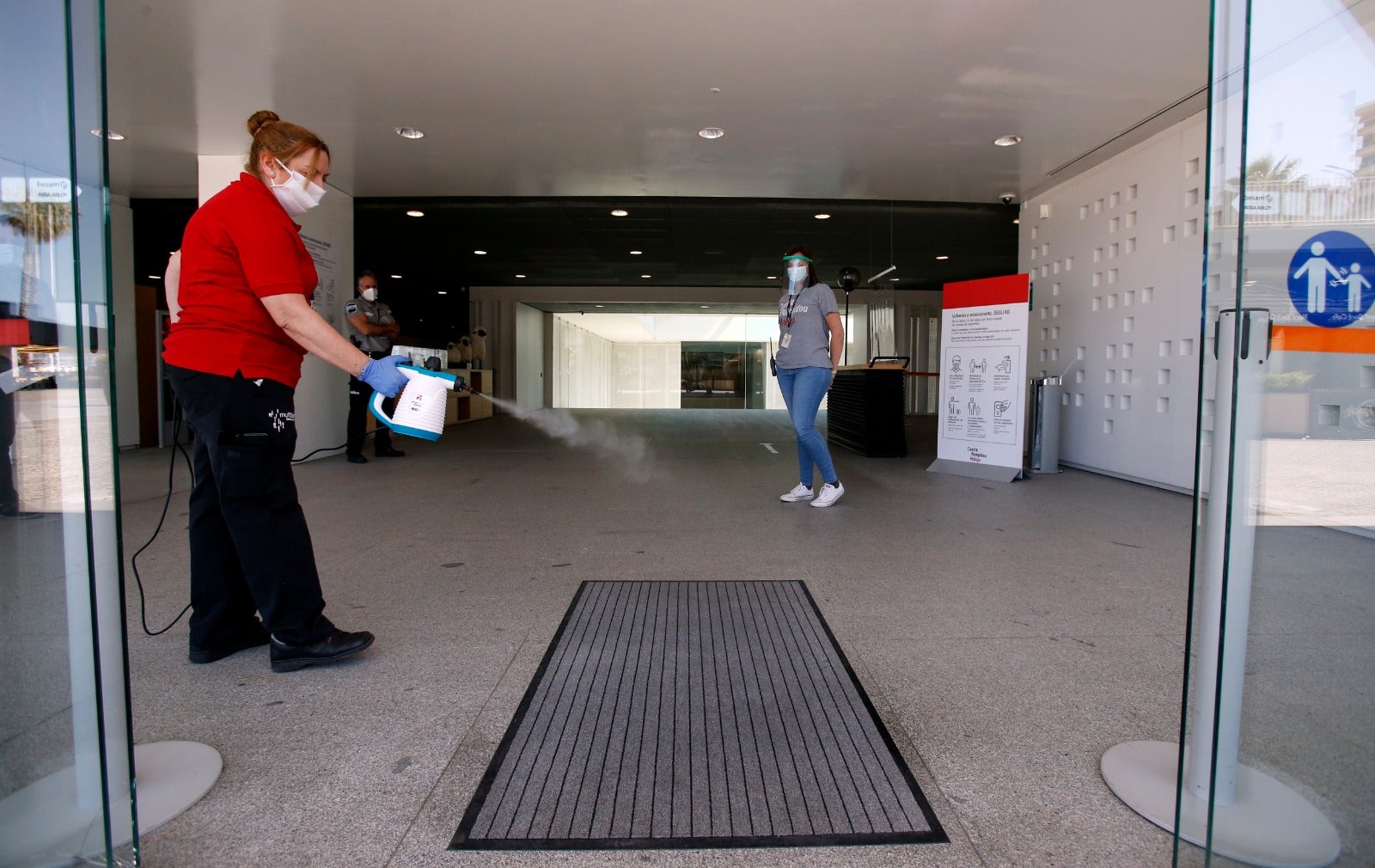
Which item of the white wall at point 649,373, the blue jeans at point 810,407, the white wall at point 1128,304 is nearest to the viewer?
the blue jeans at point 810,407

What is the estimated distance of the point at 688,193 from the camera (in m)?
7.96

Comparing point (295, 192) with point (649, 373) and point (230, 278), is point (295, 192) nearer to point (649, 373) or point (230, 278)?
point (230, 278)

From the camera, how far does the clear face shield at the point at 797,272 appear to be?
15.6 feet

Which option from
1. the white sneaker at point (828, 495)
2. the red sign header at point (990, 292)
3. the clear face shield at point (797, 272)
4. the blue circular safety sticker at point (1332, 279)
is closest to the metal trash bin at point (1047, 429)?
the red sign header at point (990, 292)

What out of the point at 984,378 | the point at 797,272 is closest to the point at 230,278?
the point at 797,272

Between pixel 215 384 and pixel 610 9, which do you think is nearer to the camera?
pixel 215 384

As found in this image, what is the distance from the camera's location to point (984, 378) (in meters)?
6.09

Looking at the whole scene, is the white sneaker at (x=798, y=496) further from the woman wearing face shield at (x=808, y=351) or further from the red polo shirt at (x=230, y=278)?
the red polo shirt at (x=230, y=278)

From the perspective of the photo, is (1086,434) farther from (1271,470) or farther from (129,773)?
(129,773)

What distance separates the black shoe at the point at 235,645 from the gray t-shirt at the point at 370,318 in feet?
15.5

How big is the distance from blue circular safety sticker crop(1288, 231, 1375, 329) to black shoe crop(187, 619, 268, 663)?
258 cm

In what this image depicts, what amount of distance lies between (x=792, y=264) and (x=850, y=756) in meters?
3.64

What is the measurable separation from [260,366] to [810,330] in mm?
3301

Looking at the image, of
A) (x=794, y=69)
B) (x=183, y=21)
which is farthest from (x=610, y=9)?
(x=183, y=21)
